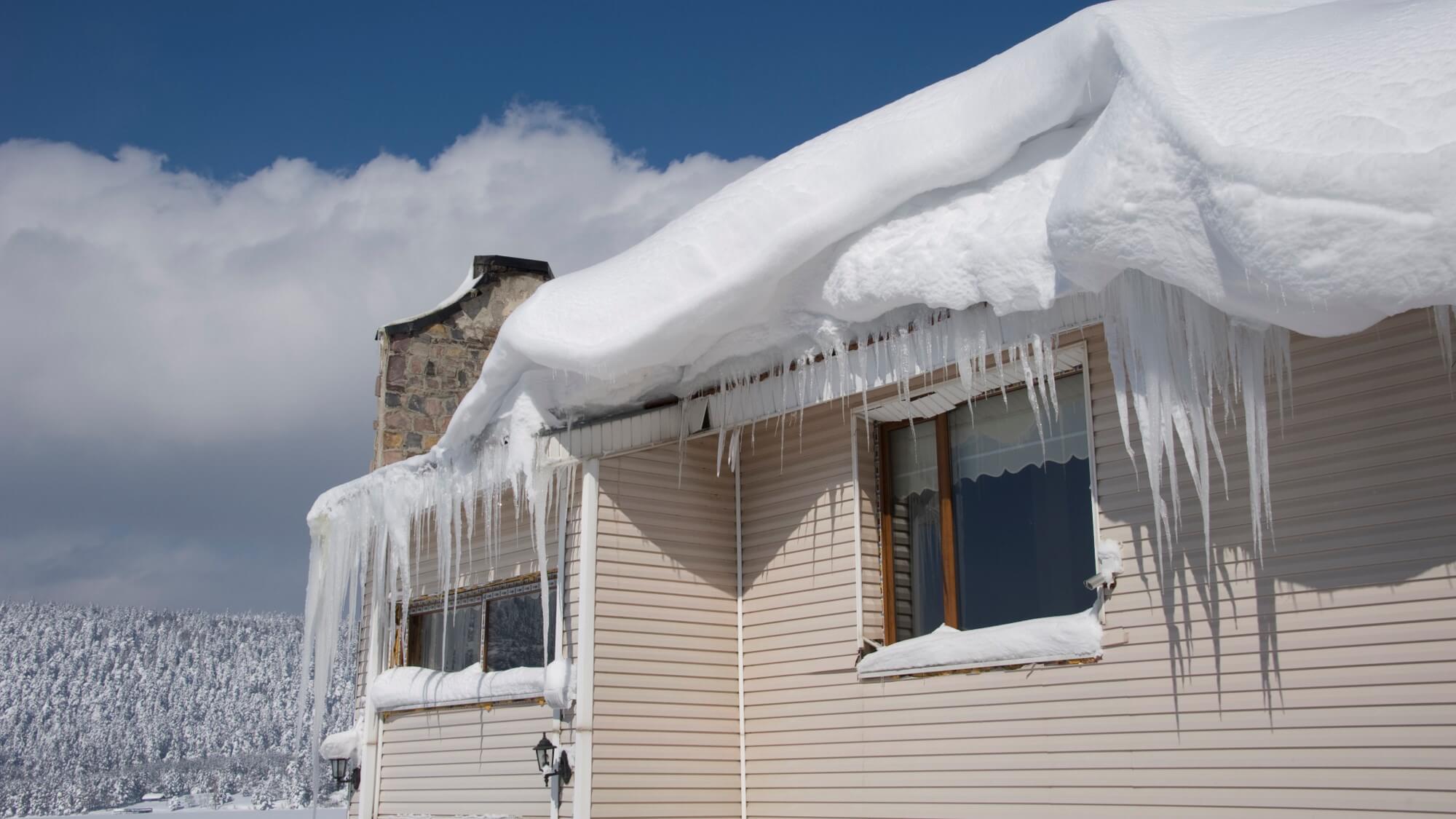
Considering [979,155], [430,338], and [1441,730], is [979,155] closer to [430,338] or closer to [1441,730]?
[1441,730]

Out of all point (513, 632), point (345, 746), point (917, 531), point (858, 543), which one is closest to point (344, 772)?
point (345, 746)

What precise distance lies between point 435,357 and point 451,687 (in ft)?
14.3

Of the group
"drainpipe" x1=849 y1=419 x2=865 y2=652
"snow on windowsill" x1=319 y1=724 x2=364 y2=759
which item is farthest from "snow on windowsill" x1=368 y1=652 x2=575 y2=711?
"drainpipe" x1=849 y1=419 x2=865 y2=652

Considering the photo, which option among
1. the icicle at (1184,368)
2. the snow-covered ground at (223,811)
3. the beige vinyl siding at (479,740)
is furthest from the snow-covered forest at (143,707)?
the icicle at (1184,368)

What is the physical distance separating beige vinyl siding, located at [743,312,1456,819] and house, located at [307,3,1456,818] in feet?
0.05

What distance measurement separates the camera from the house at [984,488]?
14.7 ft

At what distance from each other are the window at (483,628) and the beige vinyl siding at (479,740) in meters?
0.11

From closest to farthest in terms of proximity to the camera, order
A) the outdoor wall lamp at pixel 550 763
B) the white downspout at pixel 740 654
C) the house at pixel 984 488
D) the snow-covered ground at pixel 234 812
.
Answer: the house at pixel 984 488
the outdoor wall lamp at pixel 550 763
the white downspout at pixel 740 654
the snow-covered ground at pixel 234 812

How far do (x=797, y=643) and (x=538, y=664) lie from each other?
1.78 m

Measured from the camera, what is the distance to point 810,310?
609 cm

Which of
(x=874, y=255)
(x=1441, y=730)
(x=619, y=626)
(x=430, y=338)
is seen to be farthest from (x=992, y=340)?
(x=430, y=338)

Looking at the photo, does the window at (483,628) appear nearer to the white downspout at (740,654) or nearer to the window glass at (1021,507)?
the white downspout at (740,654)

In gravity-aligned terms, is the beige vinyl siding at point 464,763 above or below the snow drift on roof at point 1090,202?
below

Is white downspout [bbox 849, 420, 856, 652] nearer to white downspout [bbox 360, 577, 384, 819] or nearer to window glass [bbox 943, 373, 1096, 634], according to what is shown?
window glass [bbox 943, 373, 1096, 634]
